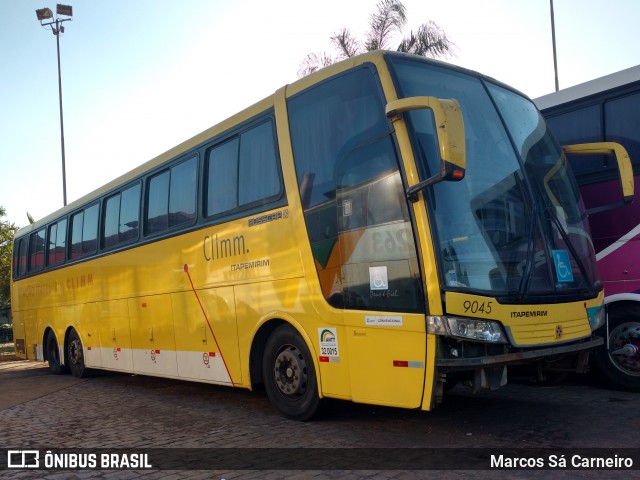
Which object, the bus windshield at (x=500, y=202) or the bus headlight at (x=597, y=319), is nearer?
the bus windshield at (x=500, y=202)

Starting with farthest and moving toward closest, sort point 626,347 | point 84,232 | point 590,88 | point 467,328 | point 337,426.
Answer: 1. point 84,232
2. point 590,88
3. point 626,347
4. point 337,426
5. point 467,328

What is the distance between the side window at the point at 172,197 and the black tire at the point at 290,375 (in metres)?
2.48

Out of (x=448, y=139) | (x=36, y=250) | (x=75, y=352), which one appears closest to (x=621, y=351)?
(x=448, y=139)

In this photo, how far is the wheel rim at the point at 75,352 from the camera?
13.3 meters

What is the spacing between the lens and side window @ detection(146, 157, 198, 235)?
8.92m

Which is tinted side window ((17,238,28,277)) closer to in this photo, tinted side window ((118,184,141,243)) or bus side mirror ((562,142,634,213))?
tinted side window ((118,184,141,243))

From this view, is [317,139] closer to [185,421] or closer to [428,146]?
[428,146]

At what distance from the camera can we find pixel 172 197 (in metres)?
9.48

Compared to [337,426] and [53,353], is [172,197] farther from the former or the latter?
[53,353]

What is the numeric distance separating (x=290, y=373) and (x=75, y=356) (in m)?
8.22

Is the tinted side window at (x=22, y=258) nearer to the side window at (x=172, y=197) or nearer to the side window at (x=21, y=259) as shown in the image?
the side window at (x=21, y=259)

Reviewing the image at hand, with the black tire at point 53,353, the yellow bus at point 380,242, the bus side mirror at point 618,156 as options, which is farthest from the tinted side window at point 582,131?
the black tire at point 53,353

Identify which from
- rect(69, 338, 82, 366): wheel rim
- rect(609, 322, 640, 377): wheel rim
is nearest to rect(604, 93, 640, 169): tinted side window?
rect(609, 322, 640, 377): wheel rim

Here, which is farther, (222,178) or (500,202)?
(222,178)
